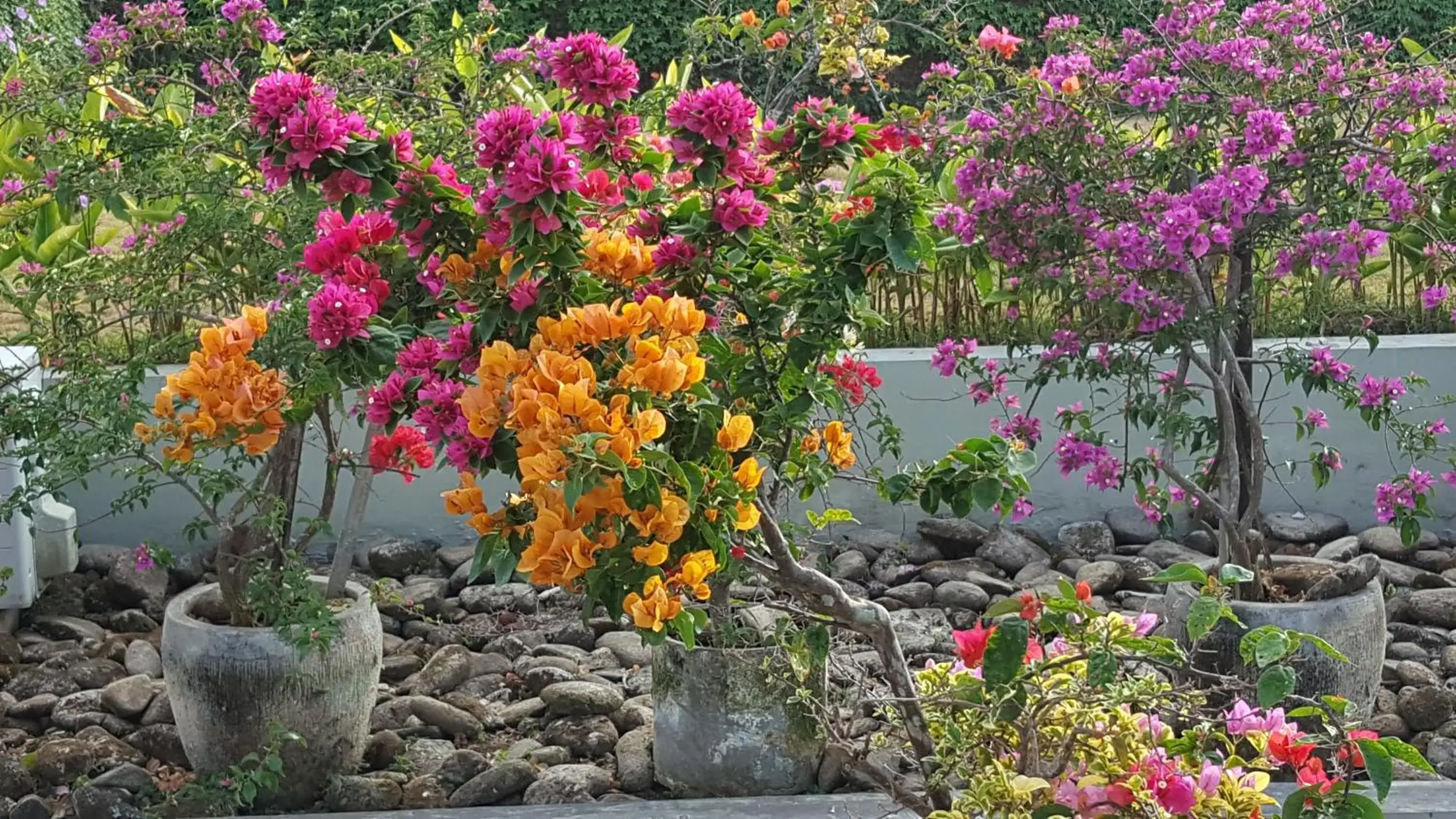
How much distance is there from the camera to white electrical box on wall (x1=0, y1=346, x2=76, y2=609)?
12.5ft

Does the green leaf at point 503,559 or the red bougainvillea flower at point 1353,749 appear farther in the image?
the green leaf at point 503,559

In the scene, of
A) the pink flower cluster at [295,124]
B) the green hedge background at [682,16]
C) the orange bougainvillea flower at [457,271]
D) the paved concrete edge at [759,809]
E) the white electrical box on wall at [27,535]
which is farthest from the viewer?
the green hedge background at [682,16]

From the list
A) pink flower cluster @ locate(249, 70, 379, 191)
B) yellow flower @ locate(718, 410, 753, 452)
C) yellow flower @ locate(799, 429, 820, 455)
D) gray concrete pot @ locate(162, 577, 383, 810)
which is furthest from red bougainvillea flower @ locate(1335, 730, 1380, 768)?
gray concrete pot @ locate(162, 577, 383, 810)

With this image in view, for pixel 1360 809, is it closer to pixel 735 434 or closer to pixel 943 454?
pixel 735 434

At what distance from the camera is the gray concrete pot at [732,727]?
2.86 m

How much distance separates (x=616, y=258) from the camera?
6.11 ft

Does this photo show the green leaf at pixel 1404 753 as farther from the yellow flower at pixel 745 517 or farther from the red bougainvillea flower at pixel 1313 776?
the yellow flower at pixel 745 517

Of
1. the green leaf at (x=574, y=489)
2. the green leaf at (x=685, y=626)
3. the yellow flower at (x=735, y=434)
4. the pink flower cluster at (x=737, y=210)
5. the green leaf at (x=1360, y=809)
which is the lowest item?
the green leaf at (x=1360, y=809)

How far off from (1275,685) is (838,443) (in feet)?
2.59

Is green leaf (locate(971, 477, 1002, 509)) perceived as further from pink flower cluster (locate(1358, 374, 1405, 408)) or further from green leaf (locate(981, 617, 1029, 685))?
pink flower cluster (locate(1358, 374, 1405, 408))

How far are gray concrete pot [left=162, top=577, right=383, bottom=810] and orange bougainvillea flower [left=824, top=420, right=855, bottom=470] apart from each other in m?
1.12

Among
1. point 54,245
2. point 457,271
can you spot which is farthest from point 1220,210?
point 54,245

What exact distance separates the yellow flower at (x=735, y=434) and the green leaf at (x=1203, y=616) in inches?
21.2

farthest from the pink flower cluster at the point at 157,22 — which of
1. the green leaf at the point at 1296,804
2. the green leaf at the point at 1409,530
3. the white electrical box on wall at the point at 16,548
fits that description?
the green leaf at the point at 1409,530
